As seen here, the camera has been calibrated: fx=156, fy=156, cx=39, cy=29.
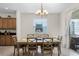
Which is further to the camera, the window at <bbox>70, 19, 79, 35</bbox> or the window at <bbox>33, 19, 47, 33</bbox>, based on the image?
the window at <bbox>70, 19, 79, 35</bbox>

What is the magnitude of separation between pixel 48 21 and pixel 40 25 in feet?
1.69

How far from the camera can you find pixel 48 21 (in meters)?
6.18

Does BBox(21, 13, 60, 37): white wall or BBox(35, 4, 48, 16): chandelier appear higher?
BBox(35, 4, 48, 16): chandelier

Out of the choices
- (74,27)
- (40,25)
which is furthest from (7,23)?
(74,27)

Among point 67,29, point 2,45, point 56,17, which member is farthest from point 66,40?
point 2,45

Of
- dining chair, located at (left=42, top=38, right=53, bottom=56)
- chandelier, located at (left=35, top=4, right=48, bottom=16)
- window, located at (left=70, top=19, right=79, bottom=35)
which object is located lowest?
dining chair, located at (left=42, top=38, right=53, bottom=56)

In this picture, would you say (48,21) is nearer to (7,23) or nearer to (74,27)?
(74,27)

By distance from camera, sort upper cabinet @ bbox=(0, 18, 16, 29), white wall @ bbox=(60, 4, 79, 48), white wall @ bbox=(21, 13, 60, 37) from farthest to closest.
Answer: upper cabinet @ bbox=(0, 18, 16, 29) < white wall @ bbox=(60, 4, 79, 48) < white wall @ bbox=(21, 13, 60, 37)

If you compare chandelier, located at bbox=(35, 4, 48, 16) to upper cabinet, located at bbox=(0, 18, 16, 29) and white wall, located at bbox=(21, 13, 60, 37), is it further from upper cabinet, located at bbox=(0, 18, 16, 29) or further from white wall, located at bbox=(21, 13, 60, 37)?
upper cabinet, located at bbox=(0, 18, 16, 29)

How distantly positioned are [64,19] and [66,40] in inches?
34.7

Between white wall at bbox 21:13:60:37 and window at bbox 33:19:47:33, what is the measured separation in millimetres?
165

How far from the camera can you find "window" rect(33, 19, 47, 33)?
5.71 meters

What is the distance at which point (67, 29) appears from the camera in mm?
6750

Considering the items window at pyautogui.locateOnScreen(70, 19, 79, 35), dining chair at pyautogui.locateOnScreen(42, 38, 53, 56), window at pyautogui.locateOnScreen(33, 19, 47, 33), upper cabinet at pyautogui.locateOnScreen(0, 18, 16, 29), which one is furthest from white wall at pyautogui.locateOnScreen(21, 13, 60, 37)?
upper cabinet at pyautogui.locateOnScreen(0, 18, 16, 29)
